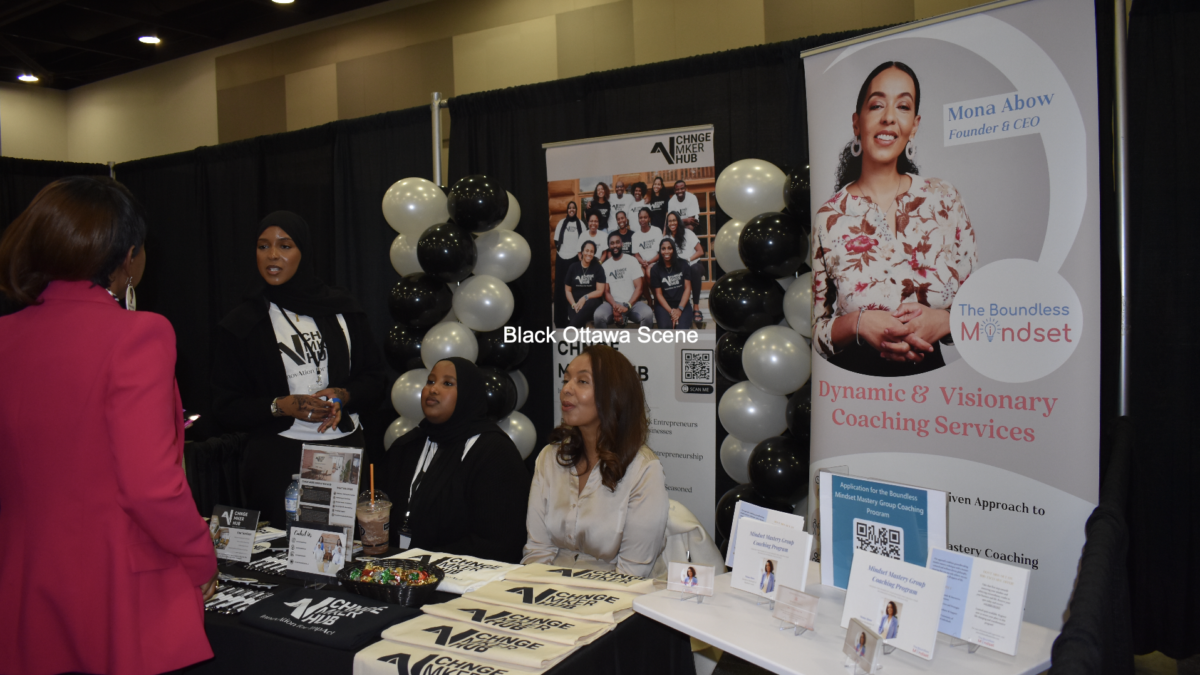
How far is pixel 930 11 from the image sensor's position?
4.05m

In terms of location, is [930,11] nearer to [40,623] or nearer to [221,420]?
[221,420]

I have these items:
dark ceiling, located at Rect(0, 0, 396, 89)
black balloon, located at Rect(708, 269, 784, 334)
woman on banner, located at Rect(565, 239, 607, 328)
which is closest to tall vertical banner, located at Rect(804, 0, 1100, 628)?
black balloon, located at Rect(708, 269, 784, 334)

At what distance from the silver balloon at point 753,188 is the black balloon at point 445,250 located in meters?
1.41

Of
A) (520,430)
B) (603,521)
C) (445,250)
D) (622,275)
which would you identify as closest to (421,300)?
(445,250)

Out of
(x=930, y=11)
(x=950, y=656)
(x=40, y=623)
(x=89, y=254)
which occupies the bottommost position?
(x=950, y=656)

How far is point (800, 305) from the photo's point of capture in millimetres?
3254

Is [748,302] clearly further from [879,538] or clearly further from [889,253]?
[879,538]

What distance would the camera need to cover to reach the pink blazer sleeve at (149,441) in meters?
1.15

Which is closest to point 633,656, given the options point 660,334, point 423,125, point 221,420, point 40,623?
point 40,623

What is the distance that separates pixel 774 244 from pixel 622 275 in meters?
A: 1.15

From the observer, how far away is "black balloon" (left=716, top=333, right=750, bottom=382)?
139 inches

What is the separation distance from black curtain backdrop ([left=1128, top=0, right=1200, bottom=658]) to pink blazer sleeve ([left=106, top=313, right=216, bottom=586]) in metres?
3.55

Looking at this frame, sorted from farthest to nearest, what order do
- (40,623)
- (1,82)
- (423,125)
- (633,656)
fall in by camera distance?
(1,82), (423,125), (633,656), (40,623)

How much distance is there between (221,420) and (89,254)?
152cm
